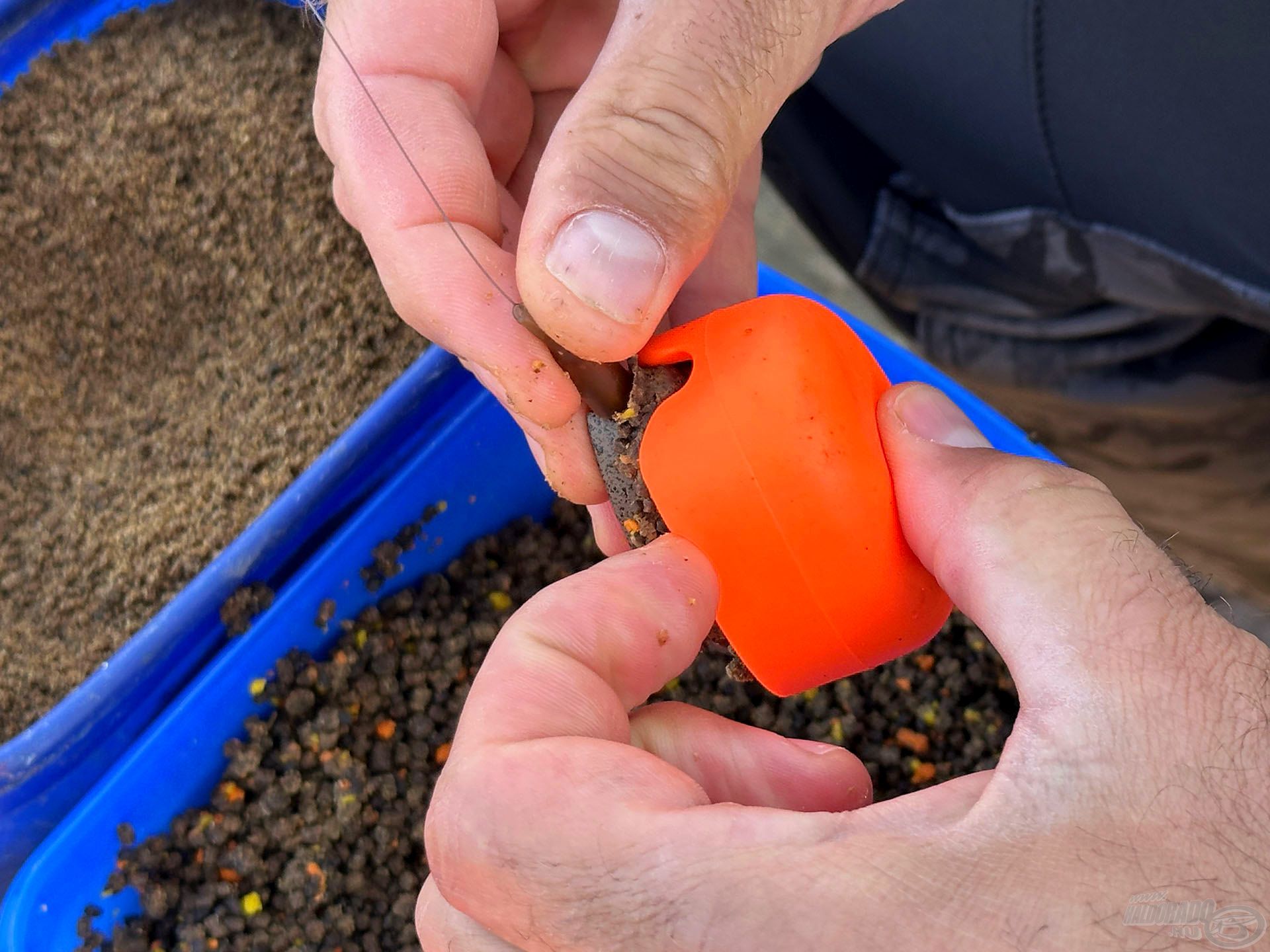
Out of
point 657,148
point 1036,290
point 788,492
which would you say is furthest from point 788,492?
point 1036,290

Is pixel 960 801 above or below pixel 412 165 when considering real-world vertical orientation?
below

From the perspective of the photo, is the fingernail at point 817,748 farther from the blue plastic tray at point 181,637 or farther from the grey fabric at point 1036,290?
the grey fabric at point 1036,290

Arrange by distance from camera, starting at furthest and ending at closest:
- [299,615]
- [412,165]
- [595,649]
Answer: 1. [299,615]
2. [412,165]
3. [595,649]

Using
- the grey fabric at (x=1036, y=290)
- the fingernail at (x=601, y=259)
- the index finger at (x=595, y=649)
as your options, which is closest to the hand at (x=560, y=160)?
the fingernail at (x=601, y=259)

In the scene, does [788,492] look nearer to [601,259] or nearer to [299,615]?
[601,259]

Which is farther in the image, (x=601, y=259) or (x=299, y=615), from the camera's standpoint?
(x=299, y=615)

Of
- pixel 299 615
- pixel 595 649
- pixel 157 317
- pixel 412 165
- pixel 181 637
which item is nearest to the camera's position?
pixel 595 649

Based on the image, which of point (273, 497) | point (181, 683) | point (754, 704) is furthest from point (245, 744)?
point (754, 704)
